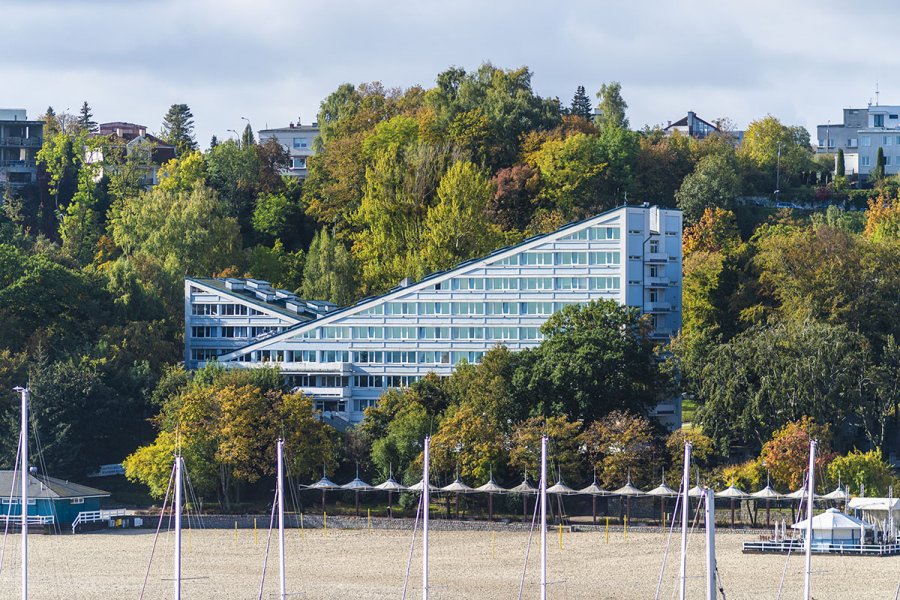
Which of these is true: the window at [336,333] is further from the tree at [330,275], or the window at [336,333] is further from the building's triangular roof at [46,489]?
the building's triangular roof at [46,489]

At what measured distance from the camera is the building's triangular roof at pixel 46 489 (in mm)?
112000

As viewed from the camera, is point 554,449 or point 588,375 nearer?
point 554,449

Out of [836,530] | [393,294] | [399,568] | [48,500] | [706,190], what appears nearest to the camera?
[399,568]

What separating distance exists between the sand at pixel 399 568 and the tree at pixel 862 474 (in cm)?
808

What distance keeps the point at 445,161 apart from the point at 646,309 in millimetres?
31612

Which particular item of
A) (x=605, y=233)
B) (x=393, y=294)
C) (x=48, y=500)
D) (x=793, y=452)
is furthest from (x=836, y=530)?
(x=48, y=500)

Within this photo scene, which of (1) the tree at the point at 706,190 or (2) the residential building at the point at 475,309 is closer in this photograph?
(2) the residential building at the point at 475,309

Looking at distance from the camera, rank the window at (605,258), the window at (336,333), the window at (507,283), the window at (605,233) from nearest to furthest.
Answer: the window at (605,258) < the window at (605,233) < the window at (507,283) < the window at (336,333)

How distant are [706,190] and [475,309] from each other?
38034mm

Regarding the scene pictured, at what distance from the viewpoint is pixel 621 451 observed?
371ft

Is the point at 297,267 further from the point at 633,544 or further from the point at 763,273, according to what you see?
the point at 633,544

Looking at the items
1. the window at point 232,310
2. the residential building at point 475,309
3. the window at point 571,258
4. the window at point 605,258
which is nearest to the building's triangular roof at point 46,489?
the residential building at point 475,309

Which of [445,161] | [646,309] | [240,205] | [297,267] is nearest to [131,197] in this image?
[240,205]

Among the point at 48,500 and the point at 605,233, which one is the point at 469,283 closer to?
the point at 605,233
